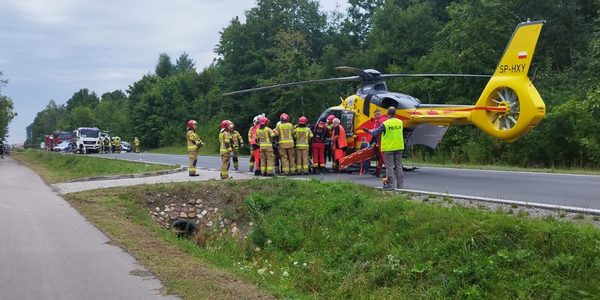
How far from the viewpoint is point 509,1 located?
30.0 metres

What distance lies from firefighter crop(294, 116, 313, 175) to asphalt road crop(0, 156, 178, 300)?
7.37 meters

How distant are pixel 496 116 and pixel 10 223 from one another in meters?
11.5

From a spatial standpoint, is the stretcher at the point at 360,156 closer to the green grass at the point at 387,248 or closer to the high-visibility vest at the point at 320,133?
the high-visibility vest at the point at 320,133

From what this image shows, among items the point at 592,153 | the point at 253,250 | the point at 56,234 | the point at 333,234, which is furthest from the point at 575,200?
the point at 592,153

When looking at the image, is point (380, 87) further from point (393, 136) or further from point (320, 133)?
point (393, 136)

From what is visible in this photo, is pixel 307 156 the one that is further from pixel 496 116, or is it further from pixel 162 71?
pixel 162 71

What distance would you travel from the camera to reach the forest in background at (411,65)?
23016 millimetres

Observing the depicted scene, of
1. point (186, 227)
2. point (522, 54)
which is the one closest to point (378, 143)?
point (522, 54)

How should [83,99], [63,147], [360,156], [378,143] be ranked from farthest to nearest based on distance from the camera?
[83,99] < [63,147] < [360,156] < [378,143]

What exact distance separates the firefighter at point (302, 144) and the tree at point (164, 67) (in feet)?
289

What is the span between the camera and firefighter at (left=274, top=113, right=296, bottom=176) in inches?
630

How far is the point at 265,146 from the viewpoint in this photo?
15.9 metres

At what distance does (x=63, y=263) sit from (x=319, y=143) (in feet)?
35.1

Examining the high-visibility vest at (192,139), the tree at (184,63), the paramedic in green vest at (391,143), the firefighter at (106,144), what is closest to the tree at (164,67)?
the tree at (184,63)
